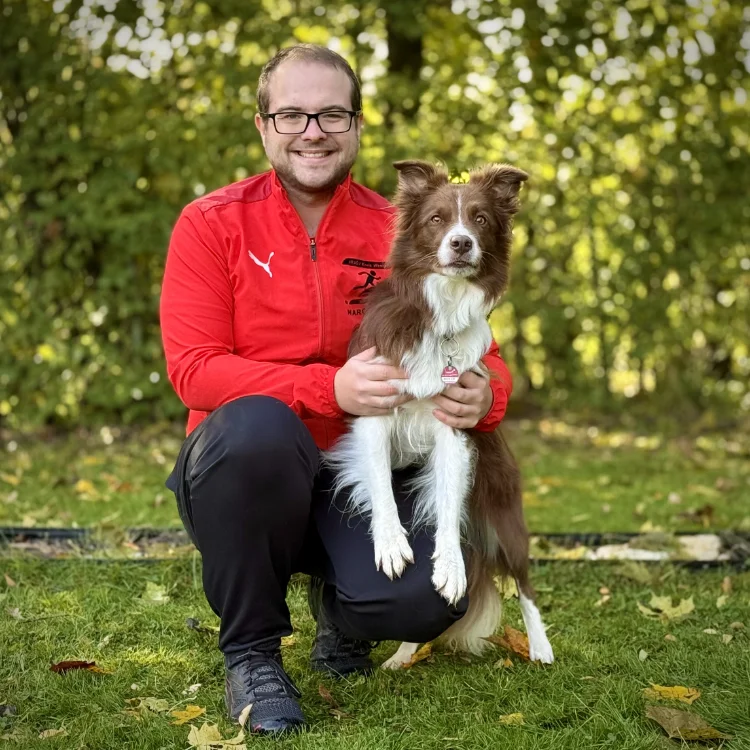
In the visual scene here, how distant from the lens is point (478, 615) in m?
2.92

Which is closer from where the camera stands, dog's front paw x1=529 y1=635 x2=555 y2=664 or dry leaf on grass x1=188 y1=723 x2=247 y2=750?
dry leaf on grass x1=188 y1=723 x2=247 y2=750

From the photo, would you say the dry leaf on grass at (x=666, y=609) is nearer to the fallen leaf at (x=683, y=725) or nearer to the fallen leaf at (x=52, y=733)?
the fallen leaf at (x=683, y=725)

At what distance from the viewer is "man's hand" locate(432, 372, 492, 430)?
2.74 meters

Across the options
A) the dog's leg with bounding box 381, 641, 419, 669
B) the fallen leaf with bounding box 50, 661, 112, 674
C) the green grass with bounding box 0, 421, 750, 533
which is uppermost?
the fallen leaf with bounding box 50, 661, 112, 674

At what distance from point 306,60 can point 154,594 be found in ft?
6.02

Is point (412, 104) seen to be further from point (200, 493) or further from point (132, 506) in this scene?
point (200, 493)

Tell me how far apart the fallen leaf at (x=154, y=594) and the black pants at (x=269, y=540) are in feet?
2.44

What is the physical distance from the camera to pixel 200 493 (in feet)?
8.07

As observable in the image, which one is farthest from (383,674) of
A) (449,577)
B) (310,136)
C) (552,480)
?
(552,480)

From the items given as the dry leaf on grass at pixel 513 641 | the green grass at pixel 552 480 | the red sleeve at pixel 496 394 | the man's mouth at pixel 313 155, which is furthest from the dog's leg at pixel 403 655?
the green grass at pixel 552 480

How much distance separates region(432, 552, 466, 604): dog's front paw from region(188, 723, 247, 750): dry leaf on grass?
63 cm

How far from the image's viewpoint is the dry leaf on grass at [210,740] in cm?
227

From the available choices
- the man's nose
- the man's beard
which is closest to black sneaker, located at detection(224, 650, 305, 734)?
the man's beard

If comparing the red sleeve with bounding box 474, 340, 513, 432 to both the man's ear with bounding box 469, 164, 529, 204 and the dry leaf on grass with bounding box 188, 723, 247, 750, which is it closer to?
the man's ear with bounding box 469, 164, 529, 204
